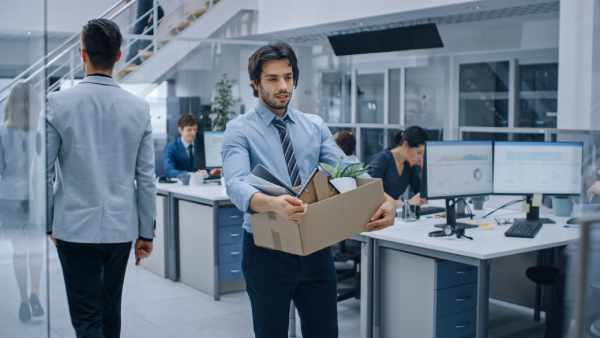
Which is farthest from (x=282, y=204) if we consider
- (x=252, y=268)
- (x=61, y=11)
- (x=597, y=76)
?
(x=61, y=11)

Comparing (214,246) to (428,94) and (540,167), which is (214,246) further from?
(428,94)

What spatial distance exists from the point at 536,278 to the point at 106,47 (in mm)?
2738

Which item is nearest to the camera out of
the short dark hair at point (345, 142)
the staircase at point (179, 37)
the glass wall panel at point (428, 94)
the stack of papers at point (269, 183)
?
the stack of papers at point (269, 183)

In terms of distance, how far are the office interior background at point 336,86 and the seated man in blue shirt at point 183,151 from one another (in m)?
0.36

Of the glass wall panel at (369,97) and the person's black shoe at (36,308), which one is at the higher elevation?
the glass wall panel at (369,97)

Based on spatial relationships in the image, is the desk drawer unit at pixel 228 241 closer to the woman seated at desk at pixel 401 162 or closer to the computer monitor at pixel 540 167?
the woman seated at desk at pixel 401 162

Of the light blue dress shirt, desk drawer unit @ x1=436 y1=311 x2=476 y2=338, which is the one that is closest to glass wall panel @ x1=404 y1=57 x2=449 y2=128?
desk drawer unit @ x1=436 y1=311 x2=476 y2=338

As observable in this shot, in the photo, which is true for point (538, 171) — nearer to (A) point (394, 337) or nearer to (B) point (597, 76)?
(A) point (394, 337)

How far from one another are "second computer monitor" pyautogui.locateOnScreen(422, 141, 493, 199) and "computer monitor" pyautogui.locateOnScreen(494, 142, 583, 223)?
10cm

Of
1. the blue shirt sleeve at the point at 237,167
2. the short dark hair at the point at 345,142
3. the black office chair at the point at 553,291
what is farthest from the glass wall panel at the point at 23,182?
the short dark hair at the point at 345,142

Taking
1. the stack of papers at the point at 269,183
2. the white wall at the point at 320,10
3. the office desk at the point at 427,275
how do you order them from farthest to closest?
the white wall at the point at 320,10 → the office desk at the point at 427,275 → the stack of papers at the point at 269,183

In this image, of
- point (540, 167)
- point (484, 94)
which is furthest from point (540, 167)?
point (484, 94)

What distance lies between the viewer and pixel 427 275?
3627mm

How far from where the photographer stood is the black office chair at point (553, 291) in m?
3.90
